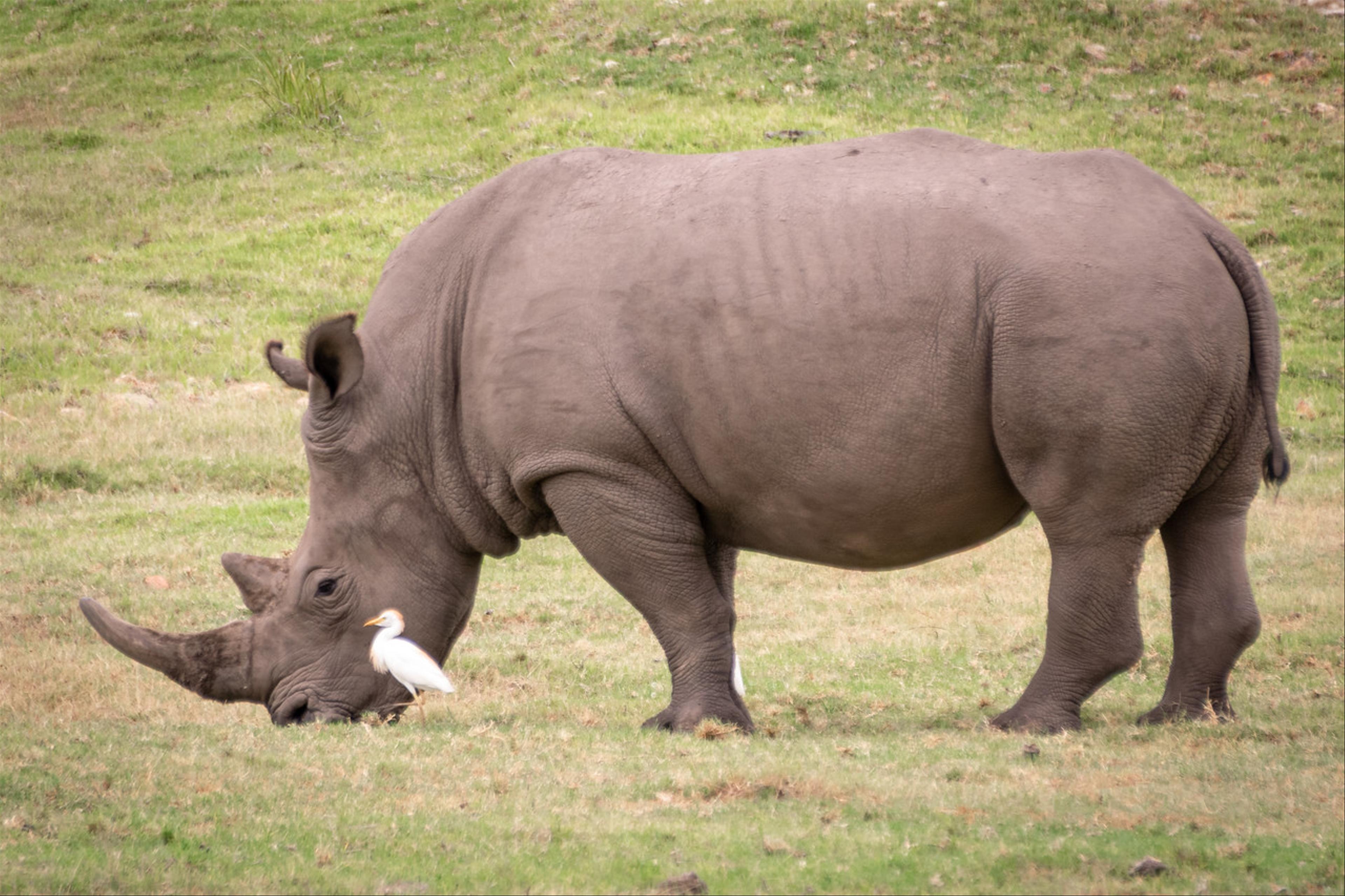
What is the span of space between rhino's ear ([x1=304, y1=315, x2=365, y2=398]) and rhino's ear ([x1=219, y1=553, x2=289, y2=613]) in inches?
36.7

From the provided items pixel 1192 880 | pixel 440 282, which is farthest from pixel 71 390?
pixel 1192 880

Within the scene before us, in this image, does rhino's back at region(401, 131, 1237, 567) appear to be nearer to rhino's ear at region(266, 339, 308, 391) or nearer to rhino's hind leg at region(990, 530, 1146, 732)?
rhino's hind leg at region(990, 530, 1146, 732)

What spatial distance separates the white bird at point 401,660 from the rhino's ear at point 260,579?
1.70ft

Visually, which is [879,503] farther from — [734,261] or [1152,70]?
[1152,70]

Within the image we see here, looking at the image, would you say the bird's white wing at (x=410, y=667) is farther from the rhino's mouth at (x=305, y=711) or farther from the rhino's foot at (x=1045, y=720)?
the rhino's foot at (x=1045, y=720)

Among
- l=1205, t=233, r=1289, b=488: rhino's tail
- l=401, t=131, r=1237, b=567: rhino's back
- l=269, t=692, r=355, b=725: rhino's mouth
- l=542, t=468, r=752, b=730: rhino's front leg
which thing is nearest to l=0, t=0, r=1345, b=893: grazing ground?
l=269, t=692, r=355, b=725: rhino's mouth

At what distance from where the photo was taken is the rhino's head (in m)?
7.96

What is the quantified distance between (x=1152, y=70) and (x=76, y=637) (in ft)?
70.2

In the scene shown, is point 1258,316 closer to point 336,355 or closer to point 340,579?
point 336,355

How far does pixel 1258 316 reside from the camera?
705 centimetres

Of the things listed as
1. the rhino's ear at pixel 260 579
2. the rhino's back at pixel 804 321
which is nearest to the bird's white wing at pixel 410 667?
the rhino's ear at pixel 260 579

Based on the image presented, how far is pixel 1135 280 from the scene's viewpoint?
6.78m

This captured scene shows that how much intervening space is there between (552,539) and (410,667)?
21.7ft

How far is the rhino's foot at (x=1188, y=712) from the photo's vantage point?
24.7 ft
